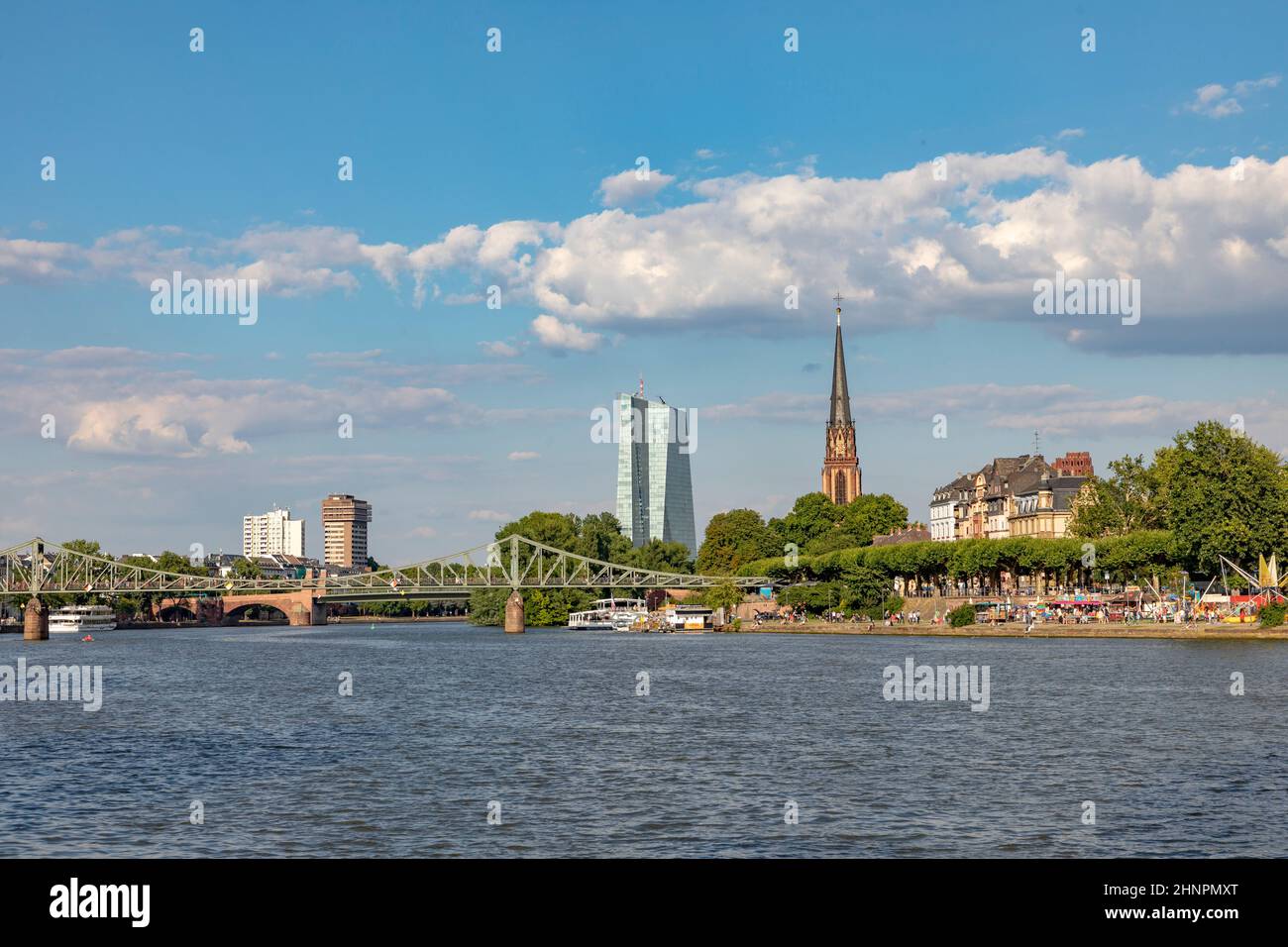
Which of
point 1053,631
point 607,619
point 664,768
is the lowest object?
point 607,619

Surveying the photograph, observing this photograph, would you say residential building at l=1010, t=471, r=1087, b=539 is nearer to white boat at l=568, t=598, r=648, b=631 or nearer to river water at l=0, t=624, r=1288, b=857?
white boat at l=568, t=598, r=648, b=631

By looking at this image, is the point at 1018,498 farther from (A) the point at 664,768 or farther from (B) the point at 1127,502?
(A) the point at 664,768

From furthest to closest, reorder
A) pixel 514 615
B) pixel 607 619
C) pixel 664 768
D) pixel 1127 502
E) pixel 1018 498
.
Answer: pixel 607 619 → pixel 1018 498 → pixel 514 615 → pixel 1127 502 → pixel 664 768

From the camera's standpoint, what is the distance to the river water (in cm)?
2491

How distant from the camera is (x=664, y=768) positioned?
113 feet
